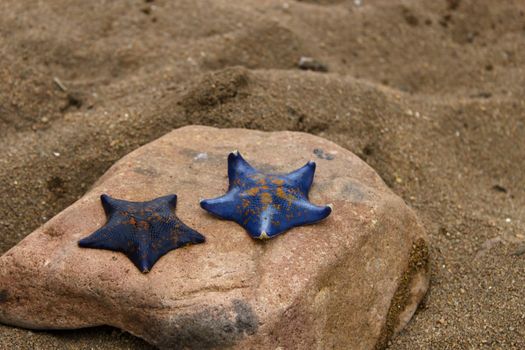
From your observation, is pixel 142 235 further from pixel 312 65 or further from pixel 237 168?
pixel 312 65

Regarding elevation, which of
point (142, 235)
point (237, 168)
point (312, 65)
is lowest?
point (312, 65)

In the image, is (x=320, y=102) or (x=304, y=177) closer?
(x=304, y=177)

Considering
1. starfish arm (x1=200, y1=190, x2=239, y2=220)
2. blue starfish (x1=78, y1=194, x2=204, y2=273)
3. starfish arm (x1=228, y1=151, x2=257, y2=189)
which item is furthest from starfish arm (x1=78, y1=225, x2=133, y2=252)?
starfish arm (x1=228, y1=151, x2=257, y2=189)

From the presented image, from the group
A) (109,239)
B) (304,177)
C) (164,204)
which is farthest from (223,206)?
(109,239)

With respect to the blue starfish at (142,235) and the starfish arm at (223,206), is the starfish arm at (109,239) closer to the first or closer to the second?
the blue starfish at (142,235)

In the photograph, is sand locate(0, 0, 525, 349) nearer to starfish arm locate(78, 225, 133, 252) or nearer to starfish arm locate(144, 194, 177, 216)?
starfish arm locate(78, 225, 133, 252)

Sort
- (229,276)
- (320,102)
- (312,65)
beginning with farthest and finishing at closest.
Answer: (312,65) → (320,102) → (229,276)
